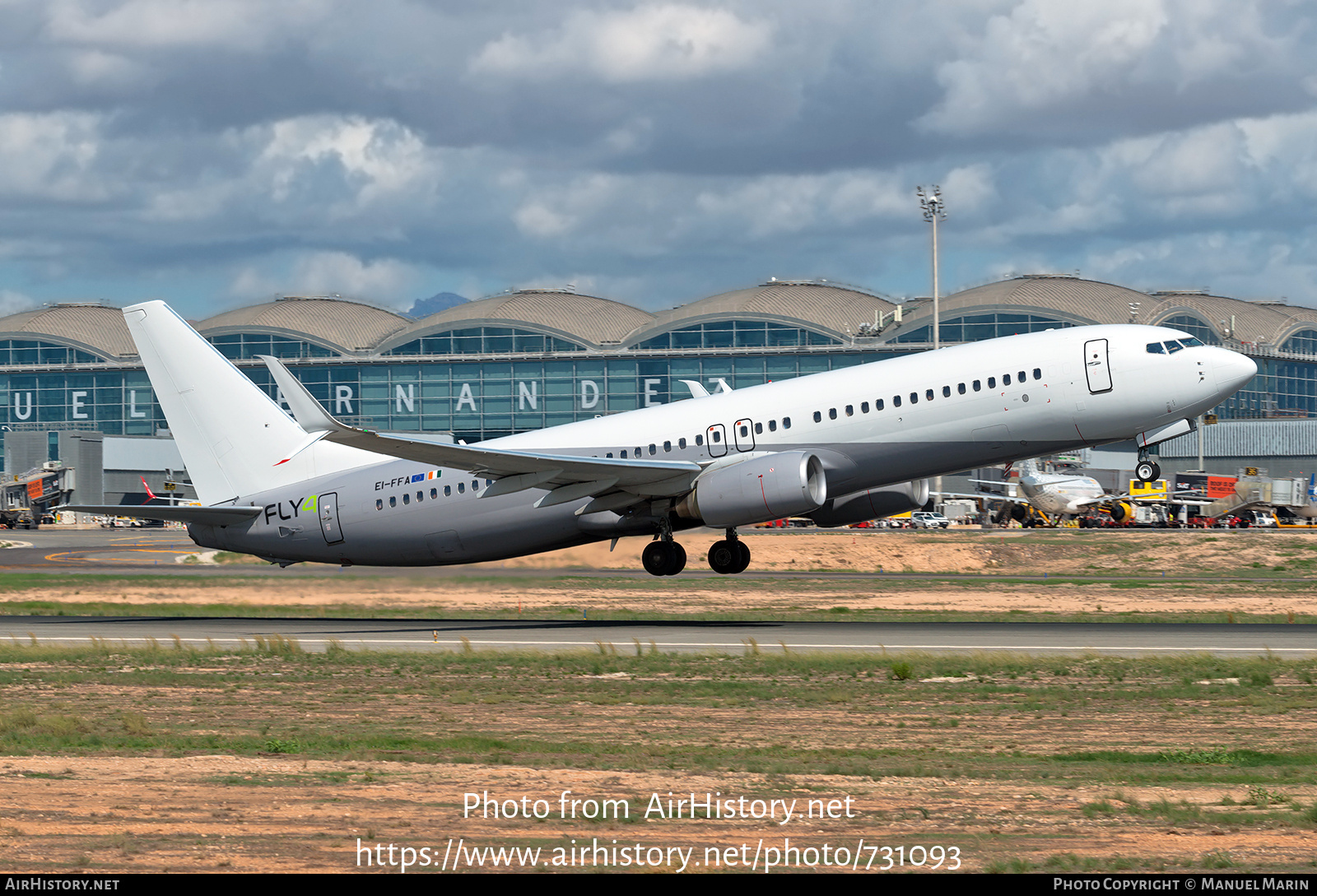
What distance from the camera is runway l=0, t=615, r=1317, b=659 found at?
32.6m

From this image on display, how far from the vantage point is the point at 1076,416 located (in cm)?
3381

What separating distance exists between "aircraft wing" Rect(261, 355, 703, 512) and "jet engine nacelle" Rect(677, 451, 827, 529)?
3.77ft

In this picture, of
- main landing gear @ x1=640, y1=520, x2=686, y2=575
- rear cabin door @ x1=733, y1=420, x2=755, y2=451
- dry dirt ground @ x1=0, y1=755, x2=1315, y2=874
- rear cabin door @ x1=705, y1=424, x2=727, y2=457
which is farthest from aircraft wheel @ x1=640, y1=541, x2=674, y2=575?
dry dirt ground @ x1=0, y1=755, x2=1315, y2=874

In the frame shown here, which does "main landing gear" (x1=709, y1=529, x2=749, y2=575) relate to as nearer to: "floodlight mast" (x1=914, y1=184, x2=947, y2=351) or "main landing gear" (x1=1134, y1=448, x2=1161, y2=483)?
"main landing gear" (x1=1134, y1=448, x2=1161, y2=483)

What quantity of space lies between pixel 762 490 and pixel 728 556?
4148 mm

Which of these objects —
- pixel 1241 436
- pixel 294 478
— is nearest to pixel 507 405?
pixel 1241 436

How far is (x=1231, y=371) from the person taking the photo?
110 feet

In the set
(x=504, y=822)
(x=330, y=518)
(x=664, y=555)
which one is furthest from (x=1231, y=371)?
(x=504, y=822)

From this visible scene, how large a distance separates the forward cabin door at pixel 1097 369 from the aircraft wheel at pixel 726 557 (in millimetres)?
10272

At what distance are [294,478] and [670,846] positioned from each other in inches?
1187

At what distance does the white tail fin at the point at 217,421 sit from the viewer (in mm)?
40750

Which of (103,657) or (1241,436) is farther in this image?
(1241,436)

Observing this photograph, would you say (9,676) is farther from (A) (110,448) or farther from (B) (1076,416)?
(A) (110,448)

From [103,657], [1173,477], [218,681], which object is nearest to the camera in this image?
[218,681]
